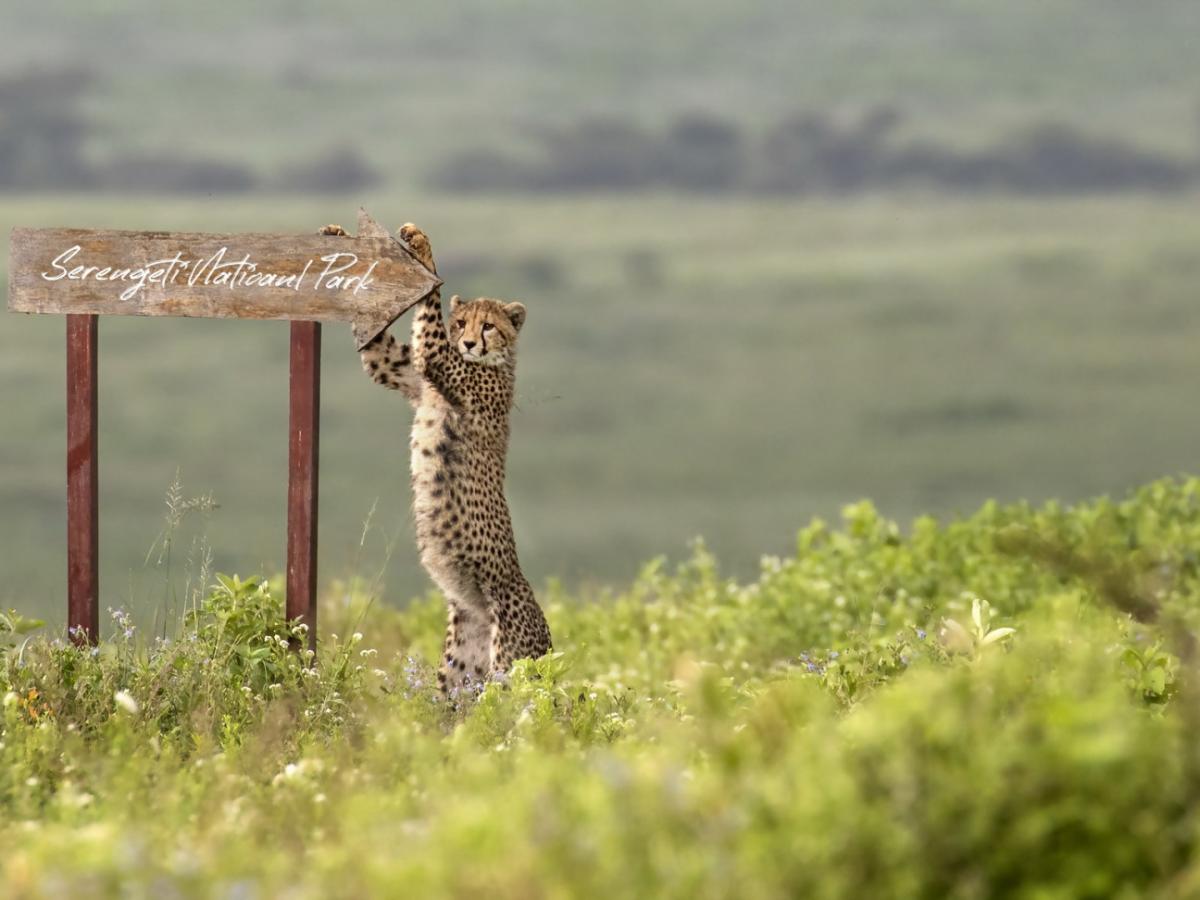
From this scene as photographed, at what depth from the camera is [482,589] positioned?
846 centimetres

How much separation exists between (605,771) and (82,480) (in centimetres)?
590

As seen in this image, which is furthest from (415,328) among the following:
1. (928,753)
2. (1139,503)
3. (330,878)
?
(1139,503)

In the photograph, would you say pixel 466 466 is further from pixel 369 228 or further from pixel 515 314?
pixel 369 228

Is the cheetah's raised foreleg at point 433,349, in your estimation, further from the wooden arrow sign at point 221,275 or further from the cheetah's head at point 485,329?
the wooden arrow sign at point 221,275

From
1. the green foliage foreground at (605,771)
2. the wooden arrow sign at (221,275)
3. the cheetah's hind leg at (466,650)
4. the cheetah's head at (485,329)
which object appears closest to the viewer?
the green foliage foreground at (605,771)

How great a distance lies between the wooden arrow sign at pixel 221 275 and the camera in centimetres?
829

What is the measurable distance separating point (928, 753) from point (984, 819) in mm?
229

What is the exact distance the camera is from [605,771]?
371 centimetres

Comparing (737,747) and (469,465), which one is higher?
(737,747)

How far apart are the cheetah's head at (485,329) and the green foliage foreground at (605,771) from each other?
5.77 feet

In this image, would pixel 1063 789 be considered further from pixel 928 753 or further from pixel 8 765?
pixel 8 765

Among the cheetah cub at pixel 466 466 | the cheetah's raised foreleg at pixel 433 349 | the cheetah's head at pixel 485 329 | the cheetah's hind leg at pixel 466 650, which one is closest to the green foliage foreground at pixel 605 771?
the cheetah's hind leg at pixel 466 650

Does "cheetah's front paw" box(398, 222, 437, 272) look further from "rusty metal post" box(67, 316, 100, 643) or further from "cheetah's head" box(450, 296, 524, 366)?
"rusty metal post" box(67, 316, 100, 643)

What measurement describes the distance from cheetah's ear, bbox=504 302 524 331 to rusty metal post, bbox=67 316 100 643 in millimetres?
2380
